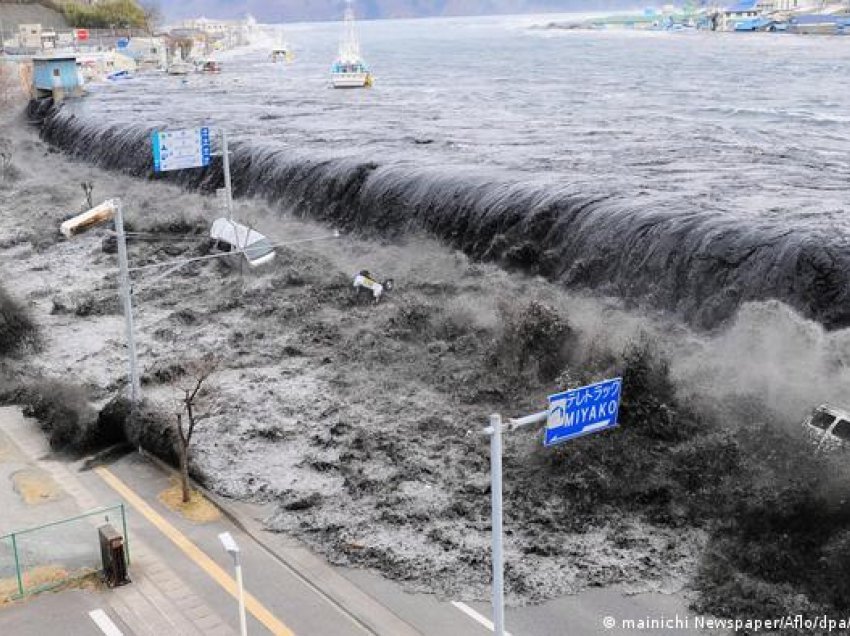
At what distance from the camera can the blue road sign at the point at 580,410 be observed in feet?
38.8

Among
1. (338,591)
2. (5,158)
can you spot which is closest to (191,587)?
(338,591)

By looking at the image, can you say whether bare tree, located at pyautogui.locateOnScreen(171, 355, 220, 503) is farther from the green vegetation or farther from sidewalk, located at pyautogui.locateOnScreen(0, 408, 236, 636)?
the green vegetation

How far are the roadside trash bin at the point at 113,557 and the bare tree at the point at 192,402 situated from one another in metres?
3.58

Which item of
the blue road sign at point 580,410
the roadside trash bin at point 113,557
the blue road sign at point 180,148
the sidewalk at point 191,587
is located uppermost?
the blue road sign at point 180,148

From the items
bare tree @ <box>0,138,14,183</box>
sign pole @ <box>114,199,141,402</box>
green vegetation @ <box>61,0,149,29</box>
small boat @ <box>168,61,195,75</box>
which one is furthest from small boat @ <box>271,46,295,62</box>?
sign pole @ <box>114,199,141,402</box>

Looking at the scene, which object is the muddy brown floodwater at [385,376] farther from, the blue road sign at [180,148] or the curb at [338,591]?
the blue road sign at [180,148]

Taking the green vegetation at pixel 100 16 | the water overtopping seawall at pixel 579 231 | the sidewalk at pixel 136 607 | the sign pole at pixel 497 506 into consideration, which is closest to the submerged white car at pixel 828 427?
the water overtopping seawall at pixel 579 231

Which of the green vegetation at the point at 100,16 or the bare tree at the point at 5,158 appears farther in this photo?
the green vegetation at the point at 100,16

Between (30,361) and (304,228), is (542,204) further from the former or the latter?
(30,361)

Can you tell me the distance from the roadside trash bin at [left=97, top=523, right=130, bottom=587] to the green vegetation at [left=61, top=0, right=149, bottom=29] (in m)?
153

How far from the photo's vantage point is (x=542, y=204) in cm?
3847

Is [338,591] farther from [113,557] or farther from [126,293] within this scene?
[126,293]

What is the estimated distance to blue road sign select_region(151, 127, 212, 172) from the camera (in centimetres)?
3238

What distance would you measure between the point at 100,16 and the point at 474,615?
15812 cm
